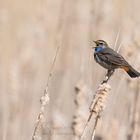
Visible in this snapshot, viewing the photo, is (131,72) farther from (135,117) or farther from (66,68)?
(66,68)

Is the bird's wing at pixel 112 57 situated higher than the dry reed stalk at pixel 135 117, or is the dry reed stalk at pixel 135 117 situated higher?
the bird's wing at pixel 112 57

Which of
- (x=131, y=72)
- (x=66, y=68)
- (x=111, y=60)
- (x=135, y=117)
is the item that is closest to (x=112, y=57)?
(x=111, y=60)

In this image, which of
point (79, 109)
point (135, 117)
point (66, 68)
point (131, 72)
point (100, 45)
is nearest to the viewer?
point (131, 72)

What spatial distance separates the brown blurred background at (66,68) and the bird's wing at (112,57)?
0.45 feet

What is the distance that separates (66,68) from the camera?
164 inches

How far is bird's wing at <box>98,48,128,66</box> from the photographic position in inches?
115

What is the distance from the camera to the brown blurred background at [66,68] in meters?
3.39

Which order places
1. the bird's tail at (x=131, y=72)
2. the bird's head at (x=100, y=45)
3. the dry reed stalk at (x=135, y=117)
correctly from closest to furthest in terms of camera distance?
the bird's tail at (x=131, y=72)
the bird's head at (x=100, y=45)
the dry reed stalk at (x=135, y=117)

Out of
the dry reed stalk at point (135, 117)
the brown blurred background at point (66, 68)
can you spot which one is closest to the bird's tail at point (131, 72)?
the brown blurred background at point (66, 68)

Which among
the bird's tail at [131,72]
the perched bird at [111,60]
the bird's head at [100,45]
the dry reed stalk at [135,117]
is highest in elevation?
the bird's head at [100,45]

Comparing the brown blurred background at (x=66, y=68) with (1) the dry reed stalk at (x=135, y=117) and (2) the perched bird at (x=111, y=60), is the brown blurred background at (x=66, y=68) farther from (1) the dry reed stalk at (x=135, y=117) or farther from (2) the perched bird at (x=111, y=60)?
(2) the perched bird at (x=111, y=60)

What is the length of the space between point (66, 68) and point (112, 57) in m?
1.19

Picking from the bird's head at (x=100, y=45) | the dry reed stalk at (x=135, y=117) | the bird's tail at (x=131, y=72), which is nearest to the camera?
the bird's tail at (x=131, y=72)

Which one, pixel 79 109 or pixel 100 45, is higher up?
pixel 100 45
